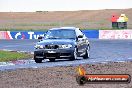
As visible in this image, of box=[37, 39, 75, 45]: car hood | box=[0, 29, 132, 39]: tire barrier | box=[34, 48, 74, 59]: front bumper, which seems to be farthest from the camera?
box=[0, 29, 132, 39]: tire barrier

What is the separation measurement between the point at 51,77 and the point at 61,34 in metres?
8.35

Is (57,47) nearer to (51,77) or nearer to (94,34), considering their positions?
(51,77)

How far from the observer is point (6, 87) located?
1327cm

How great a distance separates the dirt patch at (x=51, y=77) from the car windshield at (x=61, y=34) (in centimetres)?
427

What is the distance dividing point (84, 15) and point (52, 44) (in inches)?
3424

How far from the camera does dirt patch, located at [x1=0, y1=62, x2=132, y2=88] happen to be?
44.5 ft

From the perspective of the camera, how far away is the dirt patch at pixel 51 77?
13.6 m

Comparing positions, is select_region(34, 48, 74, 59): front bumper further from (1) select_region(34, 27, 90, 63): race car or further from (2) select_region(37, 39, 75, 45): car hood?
(2) select_region(37, 39, 75, 45): car hood

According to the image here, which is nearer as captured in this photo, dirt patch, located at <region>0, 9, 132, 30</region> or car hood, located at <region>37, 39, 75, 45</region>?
car hood, located at <region>37, 39, 75, 45</region>

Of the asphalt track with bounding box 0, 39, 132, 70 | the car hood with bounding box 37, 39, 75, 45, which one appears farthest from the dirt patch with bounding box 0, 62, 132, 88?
the car hood with bounding box 37, 39, 75, 45

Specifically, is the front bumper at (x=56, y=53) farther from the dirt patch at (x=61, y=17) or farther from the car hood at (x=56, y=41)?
the dirt patch at (x=61, y=17)

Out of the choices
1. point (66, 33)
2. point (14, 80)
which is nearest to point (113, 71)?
point (14, 80)

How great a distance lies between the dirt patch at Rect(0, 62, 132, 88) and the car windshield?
4.27m

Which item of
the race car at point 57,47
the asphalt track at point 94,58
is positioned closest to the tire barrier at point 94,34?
the asphalt track at point 94,58
